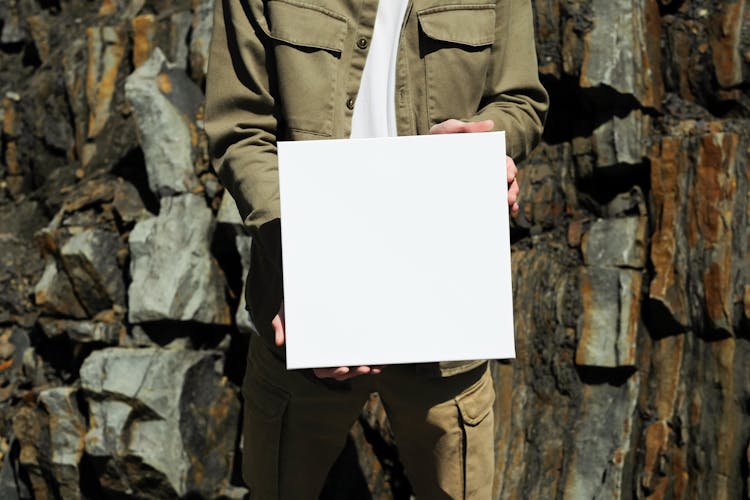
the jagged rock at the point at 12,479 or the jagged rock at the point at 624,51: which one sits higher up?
the jagged rock at the point at 624,51

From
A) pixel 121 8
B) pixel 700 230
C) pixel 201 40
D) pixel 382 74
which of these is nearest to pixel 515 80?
pixel 382 74

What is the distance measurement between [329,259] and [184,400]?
2536mm

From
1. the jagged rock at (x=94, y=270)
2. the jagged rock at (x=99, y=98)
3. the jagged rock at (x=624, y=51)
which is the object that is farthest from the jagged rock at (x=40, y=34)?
the jagged rock at (x=624, y=51)

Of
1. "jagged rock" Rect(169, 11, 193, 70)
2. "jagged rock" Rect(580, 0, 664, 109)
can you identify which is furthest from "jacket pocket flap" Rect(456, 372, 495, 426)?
"jagged rock" Rect(169, 11, 193, 70)

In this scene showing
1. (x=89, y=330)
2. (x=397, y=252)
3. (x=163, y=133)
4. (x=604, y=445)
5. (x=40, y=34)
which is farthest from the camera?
(x=40, y=34)

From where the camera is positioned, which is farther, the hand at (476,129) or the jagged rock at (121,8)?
the jagged rock at (121,8)

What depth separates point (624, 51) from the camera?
4.27m

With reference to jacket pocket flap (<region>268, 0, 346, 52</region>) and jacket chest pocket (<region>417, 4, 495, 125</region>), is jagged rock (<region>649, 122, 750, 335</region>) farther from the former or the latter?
jacket pocket flap (<region>268, 0, 346, 52</region>)

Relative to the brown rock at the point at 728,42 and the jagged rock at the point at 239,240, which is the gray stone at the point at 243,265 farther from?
the brown rock at the point at 728,42

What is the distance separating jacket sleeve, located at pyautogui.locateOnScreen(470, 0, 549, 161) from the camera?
2615 mm

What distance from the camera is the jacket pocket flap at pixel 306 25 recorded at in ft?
8.09

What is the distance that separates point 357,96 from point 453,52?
311 millimetres

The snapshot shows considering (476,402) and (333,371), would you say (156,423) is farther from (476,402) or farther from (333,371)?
(333,371)

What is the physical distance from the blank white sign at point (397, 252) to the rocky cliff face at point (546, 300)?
6.79 feet
